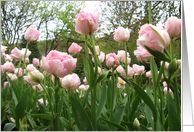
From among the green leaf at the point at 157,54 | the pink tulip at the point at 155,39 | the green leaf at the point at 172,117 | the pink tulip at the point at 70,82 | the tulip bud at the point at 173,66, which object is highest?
the pink tulip at the point at 155,39

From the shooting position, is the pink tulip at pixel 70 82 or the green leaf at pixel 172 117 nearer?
the green leaf at pixel 172 117

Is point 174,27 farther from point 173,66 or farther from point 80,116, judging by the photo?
point 80,116

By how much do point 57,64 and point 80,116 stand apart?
0.49 feet

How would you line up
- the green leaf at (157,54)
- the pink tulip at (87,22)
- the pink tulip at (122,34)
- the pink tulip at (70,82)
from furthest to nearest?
the pink tulip at (122,34) → the pink tulip at (70,82) → the pink tulip at (87,22) → the green leaf at (157,54)

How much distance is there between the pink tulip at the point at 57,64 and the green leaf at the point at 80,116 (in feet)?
0.24

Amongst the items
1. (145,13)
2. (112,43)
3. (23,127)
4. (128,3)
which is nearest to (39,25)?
(112,43)

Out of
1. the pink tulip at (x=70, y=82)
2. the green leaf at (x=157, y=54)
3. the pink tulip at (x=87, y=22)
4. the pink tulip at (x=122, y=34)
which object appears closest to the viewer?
the green leaf at (x=157, y=54)

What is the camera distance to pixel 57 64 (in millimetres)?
403

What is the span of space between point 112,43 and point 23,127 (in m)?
5.26

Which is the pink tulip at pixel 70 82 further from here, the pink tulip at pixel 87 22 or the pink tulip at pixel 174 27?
the pink tulip at pixel 174 27

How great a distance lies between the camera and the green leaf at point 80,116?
41cm

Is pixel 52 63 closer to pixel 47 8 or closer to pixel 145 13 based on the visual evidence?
pixel 145 13

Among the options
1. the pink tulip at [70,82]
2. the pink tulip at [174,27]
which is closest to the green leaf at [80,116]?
the pink tulip at [70,82]

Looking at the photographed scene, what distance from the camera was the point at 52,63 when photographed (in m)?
0.40
